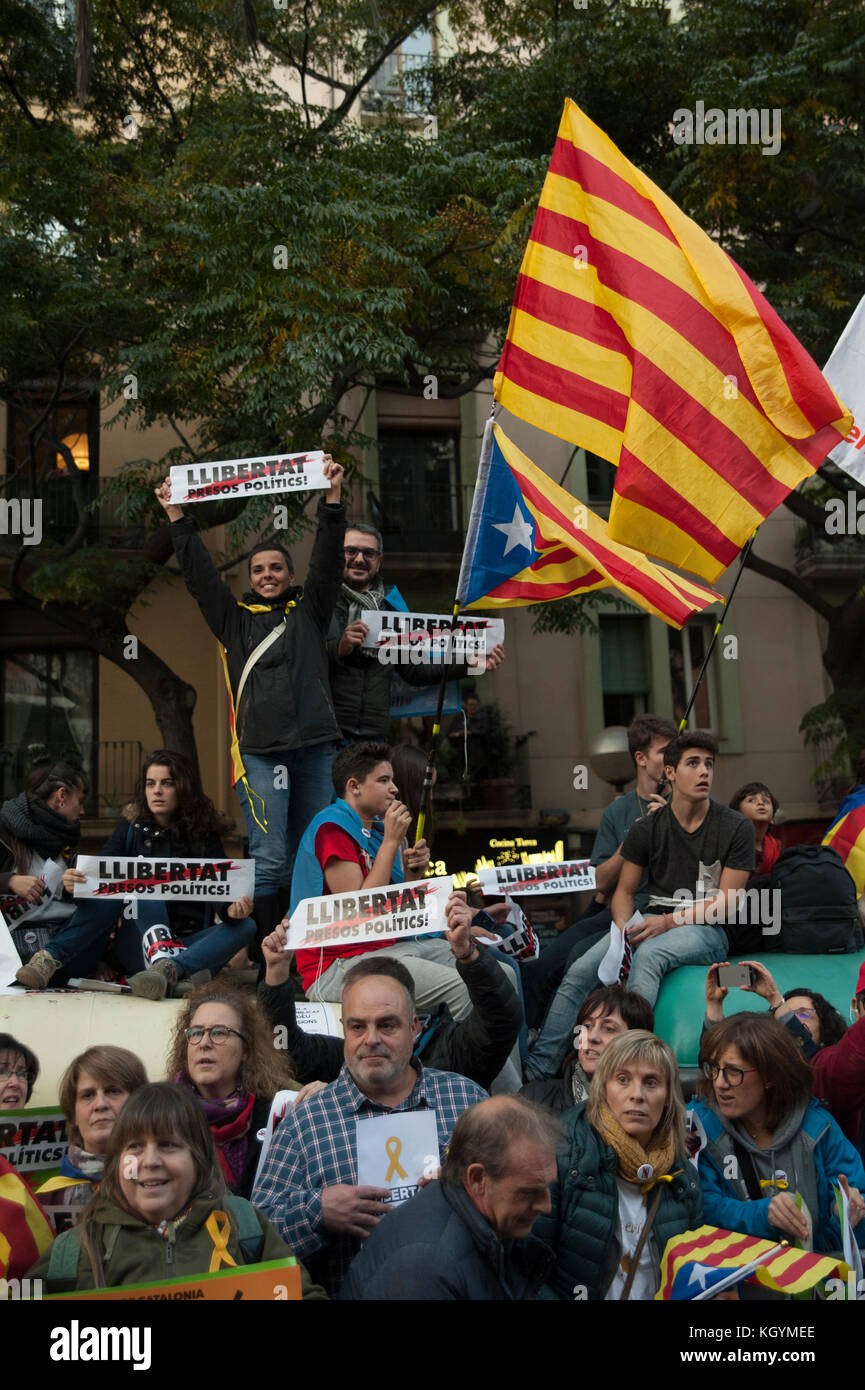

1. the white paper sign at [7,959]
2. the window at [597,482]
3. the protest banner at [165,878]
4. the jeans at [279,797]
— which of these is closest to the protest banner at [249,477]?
the jeans at [279,797]

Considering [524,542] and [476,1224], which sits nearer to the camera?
[476,1224]

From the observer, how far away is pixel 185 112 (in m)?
14.8

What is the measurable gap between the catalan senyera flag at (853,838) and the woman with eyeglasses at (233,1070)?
3.64 metres

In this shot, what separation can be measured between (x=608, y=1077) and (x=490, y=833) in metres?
15.7

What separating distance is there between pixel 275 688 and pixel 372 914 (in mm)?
2283

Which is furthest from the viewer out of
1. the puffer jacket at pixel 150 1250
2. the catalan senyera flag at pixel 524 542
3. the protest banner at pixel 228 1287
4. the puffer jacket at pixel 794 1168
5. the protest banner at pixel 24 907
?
the catalan senyera flag at pixel 524 542

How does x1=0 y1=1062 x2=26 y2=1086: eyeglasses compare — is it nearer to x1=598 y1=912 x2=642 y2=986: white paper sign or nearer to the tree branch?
x1=598 y1=912 x2=642 y2=986: white paper sign

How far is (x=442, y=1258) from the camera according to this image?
299cm

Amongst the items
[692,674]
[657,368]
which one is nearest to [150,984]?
[657,368]

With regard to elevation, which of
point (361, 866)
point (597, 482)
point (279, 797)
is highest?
point (597, 482)

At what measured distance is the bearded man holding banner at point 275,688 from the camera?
6441 millimetres

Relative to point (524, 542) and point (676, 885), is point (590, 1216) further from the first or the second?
point (524, 542)

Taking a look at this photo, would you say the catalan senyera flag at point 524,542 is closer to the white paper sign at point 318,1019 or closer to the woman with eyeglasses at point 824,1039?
the woman with eyeglasses at point 824,1039

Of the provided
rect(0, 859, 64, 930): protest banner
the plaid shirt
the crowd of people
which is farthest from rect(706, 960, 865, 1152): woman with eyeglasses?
rect(0, 859, 64, 930): protest banner
